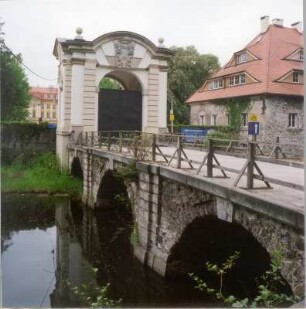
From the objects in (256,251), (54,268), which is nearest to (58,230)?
(54,268)

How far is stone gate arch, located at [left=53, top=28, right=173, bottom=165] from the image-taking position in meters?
19.2

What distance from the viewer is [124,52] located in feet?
63.4

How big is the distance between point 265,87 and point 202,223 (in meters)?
5.21

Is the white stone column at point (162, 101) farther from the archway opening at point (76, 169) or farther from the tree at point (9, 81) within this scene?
the tree at point (9, 81)

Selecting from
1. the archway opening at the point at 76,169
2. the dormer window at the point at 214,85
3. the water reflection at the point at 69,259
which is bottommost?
the water reflection at the point at 69,259

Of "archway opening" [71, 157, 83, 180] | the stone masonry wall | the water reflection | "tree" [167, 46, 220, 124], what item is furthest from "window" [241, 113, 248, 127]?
the stone masonry wall

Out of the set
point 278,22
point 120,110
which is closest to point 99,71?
point 120,110

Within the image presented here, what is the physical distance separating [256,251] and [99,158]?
27.0 ft

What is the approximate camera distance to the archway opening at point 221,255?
9289 mm

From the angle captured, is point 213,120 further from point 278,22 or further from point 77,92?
point 278,22

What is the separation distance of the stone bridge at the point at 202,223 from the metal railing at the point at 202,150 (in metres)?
0.29

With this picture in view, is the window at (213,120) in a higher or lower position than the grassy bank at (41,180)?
higher

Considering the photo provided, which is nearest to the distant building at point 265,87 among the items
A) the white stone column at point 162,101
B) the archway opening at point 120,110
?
the white stone column at point 162,101

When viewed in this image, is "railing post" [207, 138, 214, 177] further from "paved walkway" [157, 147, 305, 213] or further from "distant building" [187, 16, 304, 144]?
"distant building" [187, 16, 304, 144]
